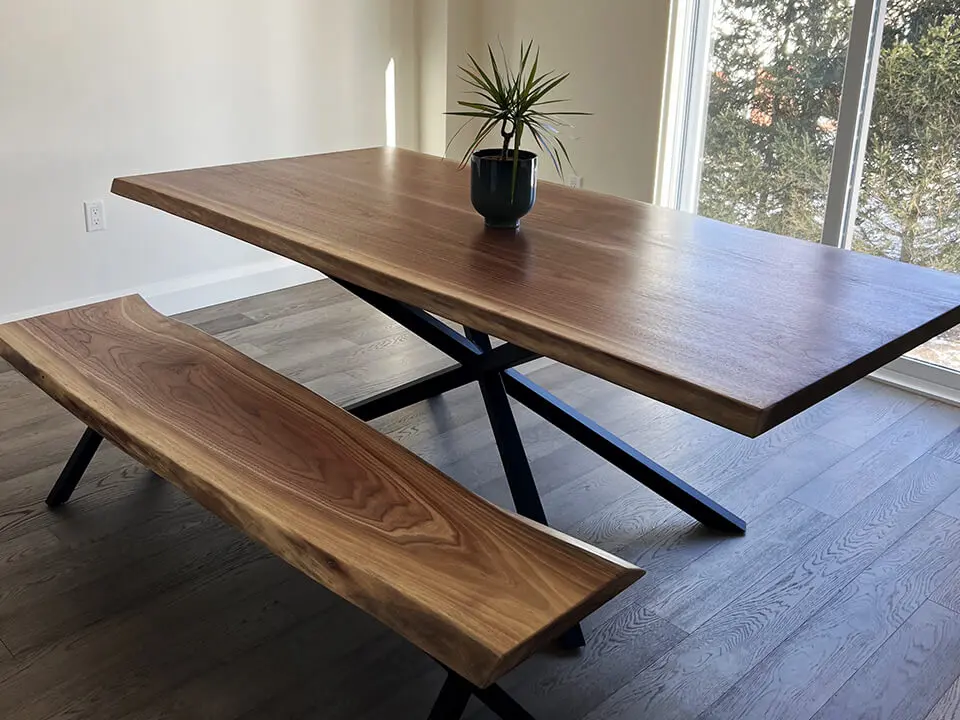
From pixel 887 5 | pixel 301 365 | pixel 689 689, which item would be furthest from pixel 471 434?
pixel 887 5

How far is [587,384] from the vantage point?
10.5ft

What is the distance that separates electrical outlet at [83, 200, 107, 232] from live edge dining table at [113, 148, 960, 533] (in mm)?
1084

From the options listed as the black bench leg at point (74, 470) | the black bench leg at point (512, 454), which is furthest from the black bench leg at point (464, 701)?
the black bench leg at point (74, 470)

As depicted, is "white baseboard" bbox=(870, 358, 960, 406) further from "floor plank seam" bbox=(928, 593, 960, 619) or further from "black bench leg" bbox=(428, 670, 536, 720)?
"black bench leg" bbox=(428, 670, 536, 720)

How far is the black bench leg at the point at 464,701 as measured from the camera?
1.54 meters

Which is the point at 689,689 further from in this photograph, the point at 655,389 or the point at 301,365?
the point at 301,365

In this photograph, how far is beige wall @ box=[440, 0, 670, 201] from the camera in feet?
12.2

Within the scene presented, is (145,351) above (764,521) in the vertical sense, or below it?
above

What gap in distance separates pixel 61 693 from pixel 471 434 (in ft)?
4.40

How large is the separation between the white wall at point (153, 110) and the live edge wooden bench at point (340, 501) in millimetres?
1247

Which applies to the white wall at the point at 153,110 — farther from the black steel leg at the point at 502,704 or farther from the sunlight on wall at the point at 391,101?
the black steel leg at the point at 502,704

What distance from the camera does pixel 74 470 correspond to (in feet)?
7.87

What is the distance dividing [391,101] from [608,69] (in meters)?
1.01

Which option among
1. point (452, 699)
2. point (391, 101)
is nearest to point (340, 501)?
point (452, 699)
